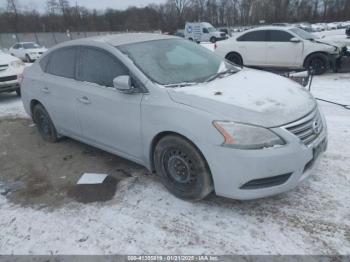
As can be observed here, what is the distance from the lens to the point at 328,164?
388cm

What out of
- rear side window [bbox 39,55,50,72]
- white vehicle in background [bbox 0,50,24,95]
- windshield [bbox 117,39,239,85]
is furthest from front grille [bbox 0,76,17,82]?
windshield [bbox 117,39,239,85]

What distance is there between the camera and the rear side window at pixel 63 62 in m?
4.32

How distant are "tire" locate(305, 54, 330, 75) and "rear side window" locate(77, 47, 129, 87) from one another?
25.9ft

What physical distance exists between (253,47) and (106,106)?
27.0ft

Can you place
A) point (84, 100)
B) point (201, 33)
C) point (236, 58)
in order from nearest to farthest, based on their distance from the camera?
point (84, 100) → point (236, 58) → point (201, 33)

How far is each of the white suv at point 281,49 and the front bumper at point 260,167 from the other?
7945mm

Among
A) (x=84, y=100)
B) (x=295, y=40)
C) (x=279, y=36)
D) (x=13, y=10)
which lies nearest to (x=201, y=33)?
(x=279, y=36)

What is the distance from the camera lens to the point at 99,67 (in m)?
3.87

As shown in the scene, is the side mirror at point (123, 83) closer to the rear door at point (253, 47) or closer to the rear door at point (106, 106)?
the rear door at point (106, 106)

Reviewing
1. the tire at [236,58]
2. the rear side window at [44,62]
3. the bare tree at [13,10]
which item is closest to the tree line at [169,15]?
the bare tree at [13,10]

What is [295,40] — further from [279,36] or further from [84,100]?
[84,100]

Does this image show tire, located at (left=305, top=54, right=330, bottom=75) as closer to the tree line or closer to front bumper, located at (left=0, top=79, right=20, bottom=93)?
front bumper, located at (left=0, top=79, right=20, bottom=93)

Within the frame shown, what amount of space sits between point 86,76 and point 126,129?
103 centimetres

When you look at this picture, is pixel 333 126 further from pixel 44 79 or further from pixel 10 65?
pixel 10 65
